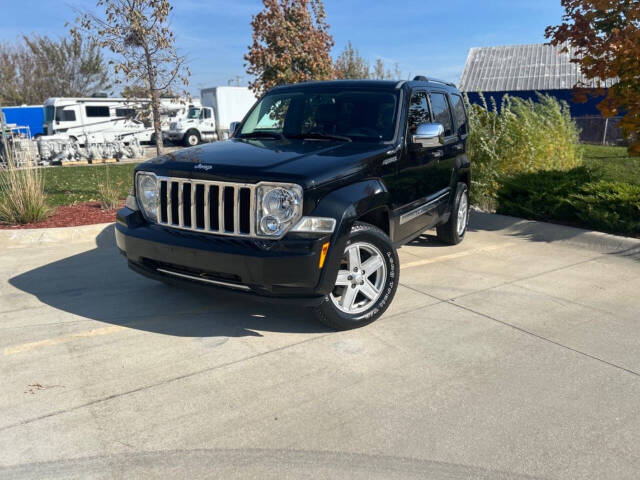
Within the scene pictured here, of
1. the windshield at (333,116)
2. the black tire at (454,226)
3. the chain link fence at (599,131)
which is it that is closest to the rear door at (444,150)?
the black tire at (454,226)

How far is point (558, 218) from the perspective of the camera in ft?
24.2

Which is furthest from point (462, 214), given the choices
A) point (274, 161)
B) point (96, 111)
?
point (96, 111)

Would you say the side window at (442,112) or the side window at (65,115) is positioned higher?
the side window at (65,115)

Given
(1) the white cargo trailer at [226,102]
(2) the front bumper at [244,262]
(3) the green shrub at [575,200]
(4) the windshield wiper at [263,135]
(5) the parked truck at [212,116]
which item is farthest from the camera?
(1) the white cargo trailer at [226,102]

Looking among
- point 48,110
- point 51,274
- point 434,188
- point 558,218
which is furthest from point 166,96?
point 48,110

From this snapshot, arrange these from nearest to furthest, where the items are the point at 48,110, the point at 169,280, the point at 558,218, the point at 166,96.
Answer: the point at 169,280, the point at 558,218, the point at 166,96, the point at 48,110

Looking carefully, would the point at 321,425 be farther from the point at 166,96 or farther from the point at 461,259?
the point at 166,96

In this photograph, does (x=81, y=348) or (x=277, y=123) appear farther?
(x=277, y=123)

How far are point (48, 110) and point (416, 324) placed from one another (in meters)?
27.6

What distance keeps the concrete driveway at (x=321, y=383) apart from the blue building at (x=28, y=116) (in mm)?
29674

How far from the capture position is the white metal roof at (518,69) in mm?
32344

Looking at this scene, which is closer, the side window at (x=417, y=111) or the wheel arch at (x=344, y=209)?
the wheel arch at (x=344, y=209)

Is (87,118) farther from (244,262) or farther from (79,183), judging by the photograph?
(244,262)

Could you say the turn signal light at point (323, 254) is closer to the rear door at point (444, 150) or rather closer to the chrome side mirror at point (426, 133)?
the chrome side mirror at point (426, 133)
